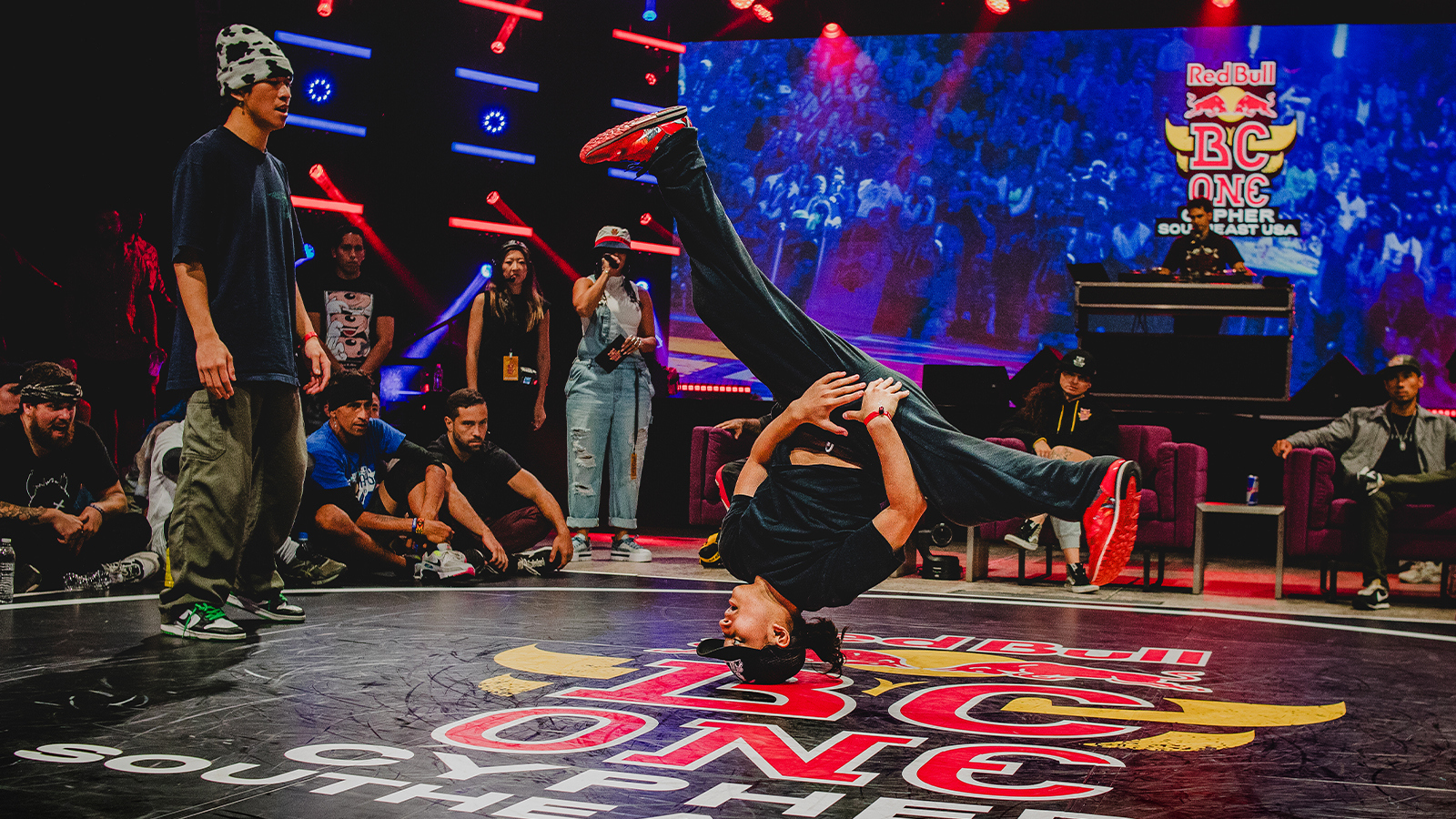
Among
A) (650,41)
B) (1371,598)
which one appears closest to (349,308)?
(650,41)

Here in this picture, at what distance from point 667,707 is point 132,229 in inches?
222

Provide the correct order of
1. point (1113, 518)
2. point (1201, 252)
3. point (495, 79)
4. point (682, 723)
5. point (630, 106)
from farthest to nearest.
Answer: point (630, 106) → point (495, 79) → point (1201, 252) → point (1113, 518) → point (682, 723)

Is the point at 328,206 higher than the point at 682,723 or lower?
higher

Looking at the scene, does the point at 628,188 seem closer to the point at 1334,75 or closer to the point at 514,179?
the point at 514,179

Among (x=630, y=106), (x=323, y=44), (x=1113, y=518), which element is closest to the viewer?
(x=1113, y=518)

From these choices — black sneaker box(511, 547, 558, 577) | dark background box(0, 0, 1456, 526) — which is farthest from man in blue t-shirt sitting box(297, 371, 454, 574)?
dark background box(0, 0, 1456, 526)

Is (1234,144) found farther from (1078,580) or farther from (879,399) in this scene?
(879,399)

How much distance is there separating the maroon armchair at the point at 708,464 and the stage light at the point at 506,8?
4092mm

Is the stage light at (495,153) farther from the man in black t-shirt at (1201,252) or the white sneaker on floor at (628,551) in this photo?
the man in black t-shirt at (1201,252)

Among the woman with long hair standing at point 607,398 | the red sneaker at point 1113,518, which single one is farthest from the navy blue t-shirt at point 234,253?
the woman with long hair standing at point 607,398

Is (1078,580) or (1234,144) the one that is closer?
(1078,580)

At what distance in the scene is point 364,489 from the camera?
5.29 m

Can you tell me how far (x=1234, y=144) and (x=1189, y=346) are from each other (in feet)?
8.11

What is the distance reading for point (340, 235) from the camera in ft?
20.4
